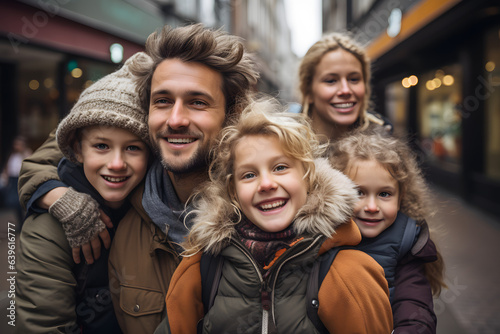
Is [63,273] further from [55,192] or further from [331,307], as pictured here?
[331,307]

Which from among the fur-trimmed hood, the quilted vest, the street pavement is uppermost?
the fur-trimmed hood

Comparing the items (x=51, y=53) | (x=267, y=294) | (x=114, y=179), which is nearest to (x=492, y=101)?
(x=267, y=294)

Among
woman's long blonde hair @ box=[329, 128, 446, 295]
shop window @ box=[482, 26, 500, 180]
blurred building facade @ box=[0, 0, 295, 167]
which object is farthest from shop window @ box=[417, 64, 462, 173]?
woman's long blonde hair @ box=[329, 128, 446, 295]

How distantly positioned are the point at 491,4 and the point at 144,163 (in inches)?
255

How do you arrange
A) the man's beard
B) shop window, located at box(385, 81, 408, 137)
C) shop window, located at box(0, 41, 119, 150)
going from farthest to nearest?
shop window, located at box(385, 81, 408, 137)
shop window, located at box(0, 41, 119, 150)
the man's beard

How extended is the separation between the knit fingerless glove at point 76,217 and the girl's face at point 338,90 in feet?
5.59

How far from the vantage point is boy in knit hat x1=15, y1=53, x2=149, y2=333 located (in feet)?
6.26

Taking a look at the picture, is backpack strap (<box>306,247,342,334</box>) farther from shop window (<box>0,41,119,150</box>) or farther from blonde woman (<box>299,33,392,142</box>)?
shop window (<box>0,41,119,150</box>)

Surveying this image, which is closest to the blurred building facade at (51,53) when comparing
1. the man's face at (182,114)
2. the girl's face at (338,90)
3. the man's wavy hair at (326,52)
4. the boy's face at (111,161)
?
the man's wavy hair at (326,52)

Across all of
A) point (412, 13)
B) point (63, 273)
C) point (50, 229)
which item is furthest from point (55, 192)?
point (412, 13)

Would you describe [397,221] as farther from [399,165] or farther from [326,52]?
[326,52]

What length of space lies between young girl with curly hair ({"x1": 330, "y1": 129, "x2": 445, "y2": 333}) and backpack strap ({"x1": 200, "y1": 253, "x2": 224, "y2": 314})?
73cm

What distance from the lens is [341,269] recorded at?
1.68 meters

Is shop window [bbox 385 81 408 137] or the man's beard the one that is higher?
shop window [bbox 385 81 408 137]
